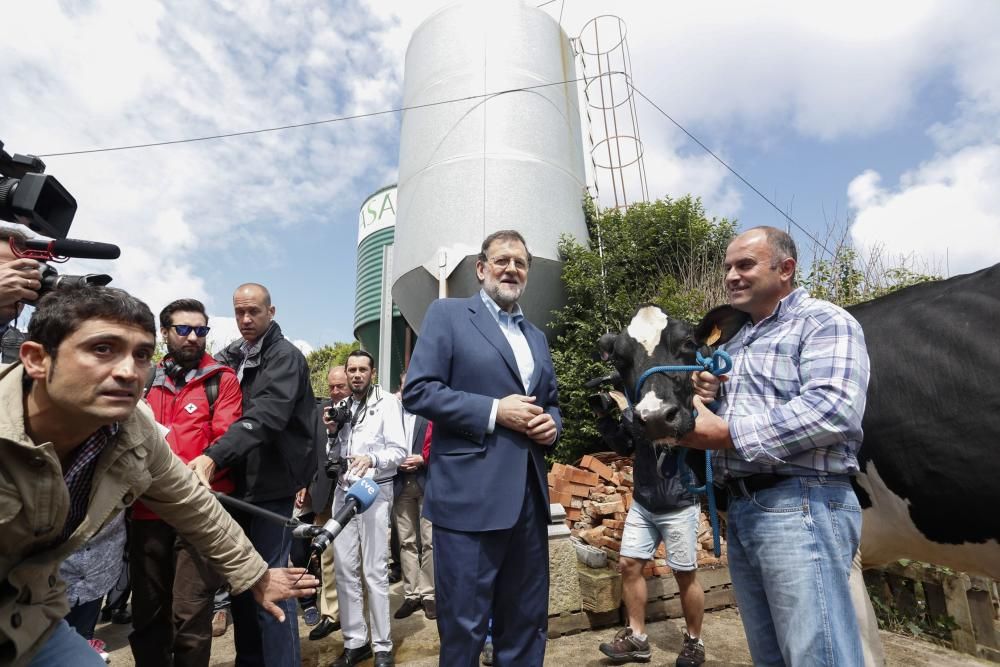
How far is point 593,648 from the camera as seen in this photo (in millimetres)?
3695

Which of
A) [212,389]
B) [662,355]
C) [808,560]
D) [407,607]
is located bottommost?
[407,607]

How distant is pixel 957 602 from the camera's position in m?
3.84

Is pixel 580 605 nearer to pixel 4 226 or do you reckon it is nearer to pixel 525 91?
pixel 4 226

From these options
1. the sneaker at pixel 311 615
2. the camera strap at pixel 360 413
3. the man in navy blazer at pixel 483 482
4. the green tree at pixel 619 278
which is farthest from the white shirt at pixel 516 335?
the green tree at pixel 619 278

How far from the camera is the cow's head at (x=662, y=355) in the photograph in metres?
1.90

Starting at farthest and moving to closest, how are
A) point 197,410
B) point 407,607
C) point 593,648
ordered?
point 407,607 → point 593,648 → point 197,410

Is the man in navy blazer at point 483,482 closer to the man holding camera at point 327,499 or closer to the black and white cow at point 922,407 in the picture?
the black and white cow at point 922,407

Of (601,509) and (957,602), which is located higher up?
(601,509)

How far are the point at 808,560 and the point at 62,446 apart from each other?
7.22 feet

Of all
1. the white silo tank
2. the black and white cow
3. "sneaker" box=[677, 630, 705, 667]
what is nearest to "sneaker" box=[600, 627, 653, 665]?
"sneaker" box=[677, 630, 705, 667]

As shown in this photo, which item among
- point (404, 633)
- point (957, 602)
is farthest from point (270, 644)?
point (957, 602)

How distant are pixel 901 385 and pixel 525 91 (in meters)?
8.51

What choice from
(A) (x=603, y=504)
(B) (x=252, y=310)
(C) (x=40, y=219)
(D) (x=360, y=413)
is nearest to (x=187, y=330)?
(B) (x=252, y=310)

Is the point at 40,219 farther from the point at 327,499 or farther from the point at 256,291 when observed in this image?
the point at 327,499
